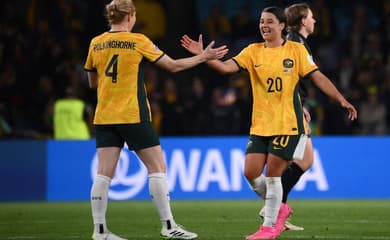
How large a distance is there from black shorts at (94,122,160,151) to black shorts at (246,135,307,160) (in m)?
0.95

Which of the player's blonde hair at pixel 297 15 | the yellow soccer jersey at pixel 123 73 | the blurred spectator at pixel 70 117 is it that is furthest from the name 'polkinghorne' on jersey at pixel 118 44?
the blurred spectator at pixel 70 117

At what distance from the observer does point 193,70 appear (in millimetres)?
20516

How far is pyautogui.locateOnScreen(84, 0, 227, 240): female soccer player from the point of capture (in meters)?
8.69

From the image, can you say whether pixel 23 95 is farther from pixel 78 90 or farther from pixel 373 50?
pixel 373 50

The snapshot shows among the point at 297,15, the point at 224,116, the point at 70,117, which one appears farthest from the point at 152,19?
the point at 297,15

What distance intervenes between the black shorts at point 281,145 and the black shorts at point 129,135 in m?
0.95


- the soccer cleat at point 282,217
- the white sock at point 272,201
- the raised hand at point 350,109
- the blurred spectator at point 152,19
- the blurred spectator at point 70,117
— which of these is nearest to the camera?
the white sock at point 272,201

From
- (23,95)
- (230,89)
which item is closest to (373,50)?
(230,89)

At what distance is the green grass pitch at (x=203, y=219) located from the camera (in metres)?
9.76

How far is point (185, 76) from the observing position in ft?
67.3

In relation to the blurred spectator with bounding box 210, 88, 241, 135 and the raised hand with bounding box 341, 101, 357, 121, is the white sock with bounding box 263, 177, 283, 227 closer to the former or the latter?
the raised hand with bounding box 341, 101, 357, 121

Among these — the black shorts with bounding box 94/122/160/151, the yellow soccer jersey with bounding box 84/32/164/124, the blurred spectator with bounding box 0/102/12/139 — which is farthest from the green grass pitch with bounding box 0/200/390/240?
the blurred spectator with bounding box 0/102/12/139

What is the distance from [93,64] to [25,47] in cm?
1094

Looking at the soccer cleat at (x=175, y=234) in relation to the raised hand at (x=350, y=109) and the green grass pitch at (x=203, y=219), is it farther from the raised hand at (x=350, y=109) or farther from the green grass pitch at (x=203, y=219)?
the raised hand at (x=350, y=109)
